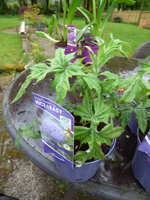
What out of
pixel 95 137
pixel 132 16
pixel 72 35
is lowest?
pixel 95 137

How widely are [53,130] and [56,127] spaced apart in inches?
0.9

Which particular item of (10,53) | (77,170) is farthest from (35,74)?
(10,53)

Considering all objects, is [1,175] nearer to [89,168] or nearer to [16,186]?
[16,186]

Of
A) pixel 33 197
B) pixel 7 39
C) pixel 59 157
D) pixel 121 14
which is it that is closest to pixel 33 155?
pixel 59 157

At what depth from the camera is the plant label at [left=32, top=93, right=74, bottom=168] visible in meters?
0.36

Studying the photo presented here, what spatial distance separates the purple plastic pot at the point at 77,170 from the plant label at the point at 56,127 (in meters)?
0.04

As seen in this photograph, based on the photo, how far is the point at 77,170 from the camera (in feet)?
1.58

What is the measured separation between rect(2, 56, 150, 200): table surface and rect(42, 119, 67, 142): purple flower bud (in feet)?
0.76

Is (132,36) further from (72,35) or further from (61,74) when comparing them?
(61,74)

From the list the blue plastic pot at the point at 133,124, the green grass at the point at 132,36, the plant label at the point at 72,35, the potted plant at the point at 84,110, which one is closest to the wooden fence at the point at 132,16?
the green grass at the point at 132,36

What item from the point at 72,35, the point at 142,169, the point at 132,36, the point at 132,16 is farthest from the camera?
the point at 132,16

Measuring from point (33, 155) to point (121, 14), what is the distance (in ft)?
38.8

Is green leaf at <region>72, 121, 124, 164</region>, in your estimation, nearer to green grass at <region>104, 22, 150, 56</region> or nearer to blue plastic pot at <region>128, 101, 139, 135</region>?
blue plastic pot at <region>128, 101, 139, 135</region>

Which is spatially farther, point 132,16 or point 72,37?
point 132,16
